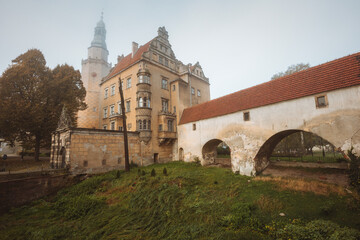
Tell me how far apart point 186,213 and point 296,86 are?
12.5m

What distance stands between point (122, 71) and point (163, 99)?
8.06m

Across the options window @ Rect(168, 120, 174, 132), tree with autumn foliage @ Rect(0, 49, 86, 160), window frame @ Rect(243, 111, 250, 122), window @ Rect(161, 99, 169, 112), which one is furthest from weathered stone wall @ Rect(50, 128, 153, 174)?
window frame @ Rect(243, 111, 250, 122)

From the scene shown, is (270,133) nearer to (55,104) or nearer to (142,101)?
(142,101)

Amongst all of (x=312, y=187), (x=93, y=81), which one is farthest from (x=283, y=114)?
(x=93, y=81)

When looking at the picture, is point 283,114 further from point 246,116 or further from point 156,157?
point 156,157

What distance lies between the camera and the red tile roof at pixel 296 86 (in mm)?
10594

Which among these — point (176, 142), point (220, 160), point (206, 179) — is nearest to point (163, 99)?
point (176, 142)

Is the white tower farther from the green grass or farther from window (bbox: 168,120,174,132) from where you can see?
the green grass

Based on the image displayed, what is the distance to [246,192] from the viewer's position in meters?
10.6

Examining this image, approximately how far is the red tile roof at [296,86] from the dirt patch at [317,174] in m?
6.15

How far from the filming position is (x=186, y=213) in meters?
8.66

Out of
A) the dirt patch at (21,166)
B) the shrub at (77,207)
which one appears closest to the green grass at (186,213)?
the shrub at (77,207)

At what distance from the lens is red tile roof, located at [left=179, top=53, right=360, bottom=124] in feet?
34.8

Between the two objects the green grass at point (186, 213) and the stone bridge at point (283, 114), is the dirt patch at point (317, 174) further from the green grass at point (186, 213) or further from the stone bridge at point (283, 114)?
the green grass at point (186, 213)
